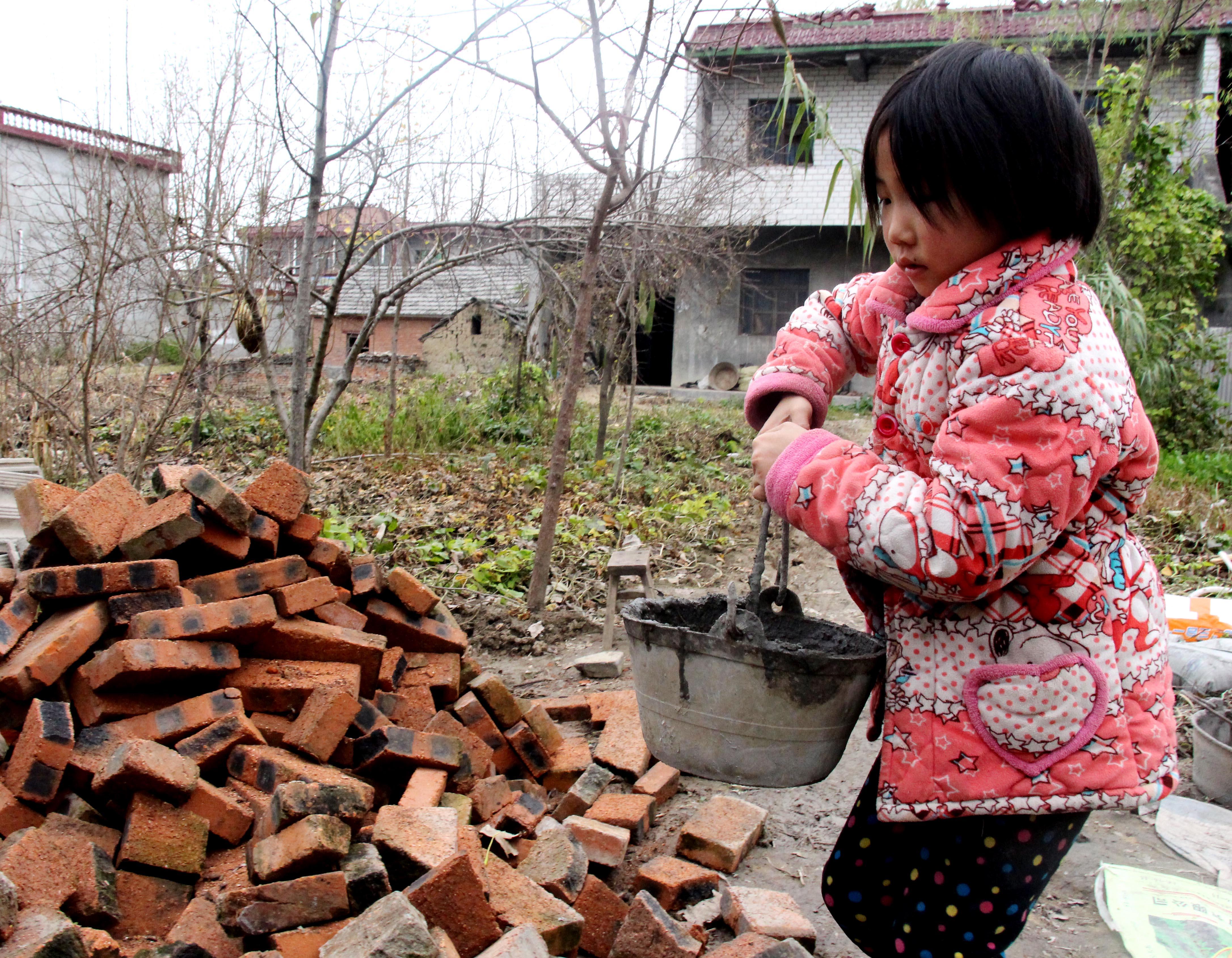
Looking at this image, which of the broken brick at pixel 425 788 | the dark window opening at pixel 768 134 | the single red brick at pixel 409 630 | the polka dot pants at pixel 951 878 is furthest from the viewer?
the dark window opening at pixel 768 134

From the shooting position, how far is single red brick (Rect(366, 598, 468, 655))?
3.41m

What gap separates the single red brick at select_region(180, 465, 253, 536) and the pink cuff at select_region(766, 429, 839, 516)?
2.07m

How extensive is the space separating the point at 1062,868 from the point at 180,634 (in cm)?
269

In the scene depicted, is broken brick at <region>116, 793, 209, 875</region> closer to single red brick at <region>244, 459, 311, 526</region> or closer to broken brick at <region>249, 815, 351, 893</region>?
broken brick at <region>249, 815, 351, 893</region>

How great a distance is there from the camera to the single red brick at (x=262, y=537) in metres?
3.09

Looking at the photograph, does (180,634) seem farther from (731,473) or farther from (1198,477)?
(1198,477)

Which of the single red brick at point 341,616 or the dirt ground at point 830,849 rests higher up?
the single red brick at point 341,616

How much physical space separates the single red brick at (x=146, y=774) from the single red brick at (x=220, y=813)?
0.09 ft

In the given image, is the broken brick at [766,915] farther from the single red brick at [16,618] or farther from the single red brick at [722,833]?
the single red brick at [16,618]

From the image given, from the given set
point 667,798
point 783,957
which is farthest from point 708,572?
point 783,957

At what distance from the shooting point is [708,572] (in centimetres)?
631

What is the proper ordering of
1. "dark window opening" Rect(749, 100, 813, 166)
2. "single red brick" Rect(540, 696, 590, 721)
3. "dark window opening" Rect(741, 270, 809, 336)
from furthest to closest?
"dark window opening" Rect(741, 270, 809, 336) → "dark window opening" Rect(749, 100, 813, 166) → "single red brick" Rect(540, 696, 590, 721)

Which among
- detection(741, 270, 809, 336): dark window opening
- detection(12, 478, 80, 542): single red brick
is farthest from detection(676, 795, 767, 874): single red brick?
detection(741, 270, 809, 336): dark window opening

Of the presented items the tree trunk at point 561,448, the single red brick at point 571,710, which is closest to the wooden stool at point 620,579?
the tree trunk at point 561,448
